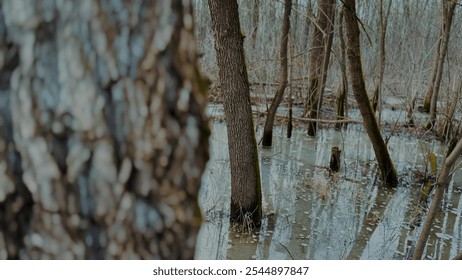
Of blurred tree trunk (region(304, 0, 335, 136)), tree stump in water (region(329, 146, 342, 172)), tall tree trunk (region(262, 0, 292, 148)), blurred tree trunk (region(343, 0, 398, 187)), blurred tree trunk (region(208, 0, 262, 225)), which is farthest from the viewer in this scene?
blurred tree trunk (region(304, 0, 335, 136))

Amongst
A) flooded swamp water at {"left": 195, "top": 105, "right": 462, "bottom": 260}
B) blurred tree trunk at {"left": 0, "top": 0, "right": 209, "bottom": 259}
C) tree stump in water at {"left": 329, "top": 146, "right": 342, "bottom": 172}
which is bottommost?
flooded swamp water at {"left": 195, "top": 105, "right": 462, "bottom": 260}

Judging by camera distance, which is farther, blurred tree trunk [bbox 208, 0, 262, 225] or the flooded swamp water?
the flooded swamp water

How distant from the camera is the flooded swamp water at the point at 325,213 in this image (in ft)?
11.7

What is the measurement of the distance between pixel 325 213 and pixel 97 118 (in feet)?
12.3

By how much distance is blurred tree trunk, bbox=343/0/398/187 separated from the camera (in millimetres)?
4539

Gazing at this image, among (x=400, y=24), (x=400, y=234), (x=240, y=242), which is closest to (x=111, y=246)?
(x=240, y=242)

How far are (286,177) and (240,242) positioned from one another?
5.79 feet

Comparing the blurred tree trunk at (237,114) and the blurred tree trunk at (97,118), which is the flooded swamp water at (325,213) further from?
the blurred tree trunk at (97,118)

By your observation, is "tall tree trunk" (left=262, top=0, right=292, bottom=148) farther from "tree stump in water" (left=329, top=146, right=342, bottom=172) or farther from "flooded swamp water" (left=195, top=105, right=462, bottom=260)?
"tree stump in water" (left=329, top=146, right=342, bottom=172)

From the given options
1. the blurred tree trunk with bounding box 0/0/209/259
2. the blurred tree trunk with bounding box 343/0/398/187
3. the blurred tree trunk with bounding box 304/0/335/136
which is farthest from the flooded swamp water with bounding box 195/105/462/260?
the blurred tree trunk with bounding box 0/0/209/259

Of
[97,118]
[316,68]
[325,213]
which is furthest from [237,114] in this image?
[316,68]

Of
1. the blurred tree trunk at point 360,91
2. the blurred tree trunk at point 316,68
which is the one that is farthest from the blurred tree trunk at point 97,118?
the blurred tree trunk at point 316,68

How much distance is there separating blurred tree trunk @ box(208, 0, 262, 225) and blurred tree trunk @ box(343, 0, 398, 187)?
1.37 m
